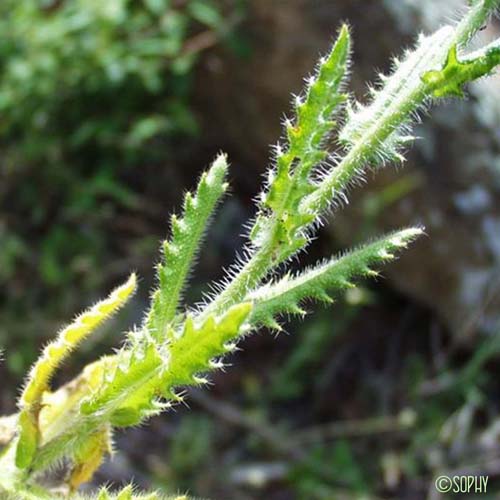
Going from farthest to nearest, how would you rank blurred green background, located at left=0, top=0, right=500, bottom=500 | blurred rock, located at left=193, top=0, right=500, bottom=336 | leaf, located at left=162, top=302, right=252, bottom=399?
1. blurred rock, located at left=193, top=0, right=500, bottom=336
2. blurred green background, located at left=0, top=0, right=500, bottom=500
3. leaf, located at left=162, top=302, right=252, bottom=399

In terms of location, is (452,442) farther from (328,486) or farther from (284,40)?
(284,40)

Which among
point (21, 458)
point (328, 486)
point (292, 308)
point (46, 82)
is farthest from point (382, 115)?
point (46, 82)

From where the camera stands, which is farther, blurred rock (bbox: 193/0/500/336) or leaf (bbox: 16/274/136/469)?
blurred rock (bbox: 193/0/500/336)

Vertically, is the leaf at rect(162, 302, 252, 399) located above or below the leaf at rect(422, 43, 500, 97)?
below

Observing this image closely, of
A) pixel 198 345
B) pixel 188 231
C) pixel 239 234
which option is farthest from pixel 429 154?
pixel 198 345

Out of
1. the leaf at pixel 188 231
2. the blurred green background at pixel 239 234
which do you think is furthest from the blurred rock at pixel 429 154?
the leaf at pixel 188 231

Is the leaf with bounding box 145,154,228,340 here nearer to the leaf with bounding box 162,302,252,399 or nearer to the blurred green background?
the leaf with bounding box 162,302,252,399

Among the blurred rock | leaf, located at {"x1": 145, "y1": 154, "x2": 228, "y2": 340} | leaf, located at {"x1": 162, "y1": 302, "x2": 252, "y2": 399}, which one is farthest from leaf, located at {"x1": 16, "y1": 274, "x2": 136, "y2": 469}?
the blurred rock

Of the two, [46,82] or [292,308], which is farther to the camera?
[46,82]
